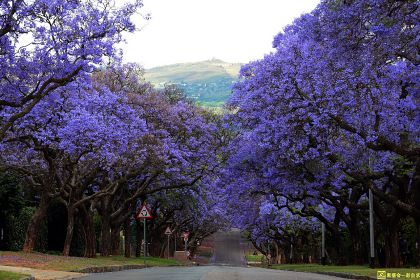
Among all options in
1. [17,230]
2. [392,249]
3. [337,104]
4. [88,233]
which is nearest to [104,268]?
[88,233]

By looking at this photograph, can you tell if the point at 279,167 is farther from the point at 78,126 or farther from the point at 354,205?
the point at 78,126

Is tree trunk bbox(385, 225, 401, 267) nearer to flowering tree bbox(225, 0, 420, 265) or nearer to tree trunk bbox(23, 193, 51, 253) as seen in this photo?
flowering tree bbox(225, 0, 420, 265)

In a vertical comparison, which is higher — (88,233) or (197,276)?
(88,233)

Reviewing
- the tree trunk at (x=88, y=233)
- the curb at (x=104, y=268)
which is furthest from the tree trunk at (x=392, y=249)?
the tree trunk at (x=88, y=233)

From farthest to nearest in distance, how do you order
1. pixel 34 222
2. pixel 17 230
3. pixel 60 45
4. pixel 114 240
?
pixel 114 240, pixel 17 230, pixel 34 222, pixel 60 45

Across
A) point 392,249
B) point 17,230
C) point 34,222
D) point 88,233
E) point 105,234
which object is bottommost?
point 392,249

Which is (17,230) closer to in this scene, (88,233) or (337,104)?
(88,233)

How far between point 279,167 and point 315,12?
11353mm

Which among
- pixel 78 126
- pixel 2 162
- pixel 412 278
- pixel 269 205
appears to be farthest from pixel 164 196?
pixel 412 278

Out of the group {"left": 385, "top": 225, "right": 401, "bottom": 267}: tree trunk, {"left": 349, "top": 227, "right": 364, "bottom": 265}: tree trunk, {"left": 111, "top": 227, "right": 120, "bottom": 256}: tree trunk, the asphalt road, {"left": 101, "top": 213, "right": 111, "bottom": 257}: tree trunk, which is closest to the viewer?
the asphalt road

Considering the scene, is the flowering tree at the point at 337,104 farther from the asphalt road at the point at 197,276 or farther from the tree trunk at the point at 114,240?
the tree trunk at the point at 114,240

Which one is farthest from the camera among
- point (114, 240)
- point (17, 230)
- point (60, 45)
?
point (114, 240)

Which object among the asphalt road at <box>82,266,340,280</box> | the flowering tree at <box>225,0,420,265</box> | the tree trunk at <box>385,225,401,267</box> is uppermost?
the flowering tree at <box>225,0,420,265</box>

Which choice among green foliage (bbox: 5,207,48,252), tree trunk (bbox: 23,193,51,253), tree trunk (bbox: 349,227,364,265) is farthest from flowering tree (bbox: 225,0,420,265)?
green foliage (bbox: 5,207,48,252)
